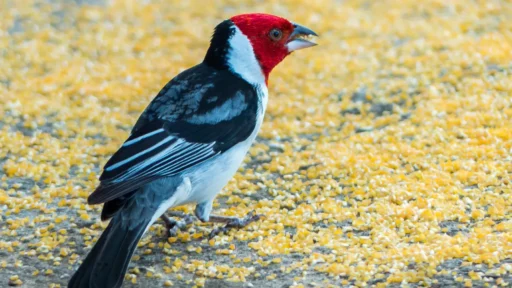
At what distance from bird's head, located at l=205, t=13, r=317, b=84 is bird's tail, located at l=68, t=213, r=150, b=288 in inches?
48.5

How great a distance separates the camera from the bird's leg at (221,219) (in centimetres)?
468

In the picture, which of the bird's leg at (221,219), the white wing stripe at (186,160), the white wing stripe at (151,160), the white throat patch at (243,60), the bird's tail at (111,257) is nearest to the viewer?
the bird's tail at (111,257)

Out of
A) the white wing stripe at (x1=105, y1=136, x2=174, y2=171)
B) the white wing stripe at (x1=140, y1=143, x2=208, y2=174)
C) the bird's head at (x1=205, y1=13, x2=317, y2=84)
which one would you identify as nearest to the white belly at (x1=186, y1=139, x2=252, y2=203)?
the white wing stripe at (x1=140, y1=143, x2=208, y2=174)

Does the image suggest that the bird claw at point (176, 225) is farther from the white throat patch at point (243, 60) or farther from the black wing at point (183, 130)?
the white throat patch at point (243, 60)

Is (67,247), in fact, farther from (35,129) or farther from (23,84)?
(23,84)

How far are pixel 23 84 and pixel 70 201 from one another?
2212 millimetres

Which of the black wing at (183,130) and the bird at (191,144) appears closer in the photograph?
the bird at (191,144)

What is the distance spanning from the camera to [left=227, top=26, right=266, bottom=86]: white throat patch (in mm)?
4863

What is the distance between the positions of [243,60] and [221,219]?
99cm

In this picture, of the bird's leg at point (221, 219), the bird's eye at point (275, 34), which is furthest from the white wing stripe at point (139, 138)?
the bird's eye at point (275, 34)

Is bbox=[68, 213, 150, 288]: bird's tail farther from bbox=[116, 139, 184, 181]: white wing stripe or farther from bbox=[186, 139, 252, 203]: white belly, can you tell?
bbox=[186, 139, 252, 203]: white belly

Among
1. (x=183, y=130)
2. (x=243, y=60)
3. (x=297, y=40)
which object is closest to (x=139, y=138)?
(x=183, y=130)

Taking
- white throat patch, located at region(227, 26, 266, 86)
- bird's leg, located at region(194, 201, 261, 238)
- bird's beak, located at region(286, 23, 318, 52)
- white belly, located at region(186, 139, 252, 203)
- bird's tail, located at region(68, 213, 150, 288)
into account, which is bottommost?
bird's tail, located at region(68, 213, 150, 288)

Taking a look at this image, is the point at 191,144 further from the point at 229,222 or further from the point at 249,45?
the point at 249,45
